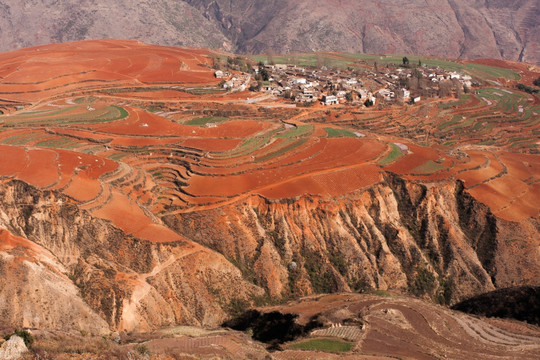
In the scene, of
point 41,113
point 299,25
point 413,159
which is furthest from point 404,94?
point 299,25

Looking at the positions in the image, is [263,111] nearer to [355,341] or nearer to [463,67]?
[355,341]

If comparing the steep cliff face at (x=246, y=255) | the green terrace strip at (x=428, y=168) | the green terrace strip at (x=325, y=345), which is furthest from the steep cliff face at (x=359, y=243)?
the green terrace strip at (x=325, y=345)

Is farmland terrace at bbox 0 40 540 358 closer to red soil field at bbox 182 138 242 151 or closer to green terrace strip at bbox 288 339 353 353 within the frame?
red soil field at bbox 182 138 242 151

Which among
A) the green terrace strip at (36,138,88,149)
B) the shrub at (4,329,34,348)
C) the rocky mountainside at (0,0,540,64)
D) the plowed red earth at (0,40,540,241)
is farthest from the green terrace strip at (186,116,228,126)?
the rocky mountainside at (0,0,540,64)

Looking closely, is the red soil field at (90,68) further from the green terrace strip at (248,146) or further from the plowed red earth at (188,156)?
the green terrace strip at (248,146)

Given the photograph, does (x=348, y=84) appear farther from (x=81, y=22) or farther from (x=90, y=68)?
(x=81, y=22)

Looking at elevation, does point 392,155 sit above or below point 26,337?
above

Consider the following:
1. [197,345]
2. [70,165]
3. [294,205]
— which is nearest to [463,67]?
[294,205]
